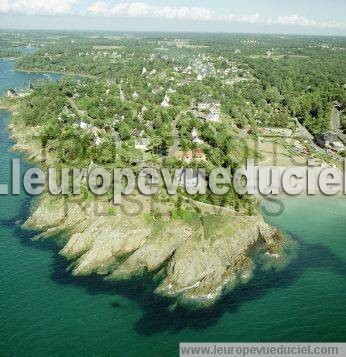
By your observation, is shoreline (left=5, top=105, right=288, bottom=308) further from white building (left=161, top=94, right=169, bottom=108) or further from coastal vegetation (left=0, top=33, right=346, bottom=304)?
white building (left=161, top=94, right=169, bottom=108)

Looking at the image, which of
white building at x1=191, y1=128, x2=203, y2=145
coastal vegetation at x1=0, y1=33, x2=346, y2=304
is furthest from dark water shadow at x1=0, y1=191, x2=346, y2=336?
white building at x1=191, y1=128, x2=203, y2=145

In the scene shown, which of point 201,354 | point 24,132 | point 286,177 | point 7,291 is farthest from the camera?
point 24,132

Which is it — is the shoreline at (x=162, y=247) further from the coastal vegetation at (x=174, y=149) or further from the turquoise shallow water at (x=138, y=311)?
the turquoise shallow water at (x=138, y=311)

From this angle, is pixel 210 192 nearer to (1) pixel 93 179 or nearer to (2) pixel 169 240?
(2) pixel 169 240

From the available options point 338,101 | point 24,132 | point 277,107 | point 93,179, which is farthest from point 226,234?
point 338,101

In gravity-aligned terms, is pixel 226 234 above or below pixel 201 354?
above

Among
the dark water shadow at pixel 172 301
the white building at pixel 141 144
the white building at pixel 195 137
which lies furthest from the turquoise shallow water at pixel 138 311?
the white building at pixel 195 137
